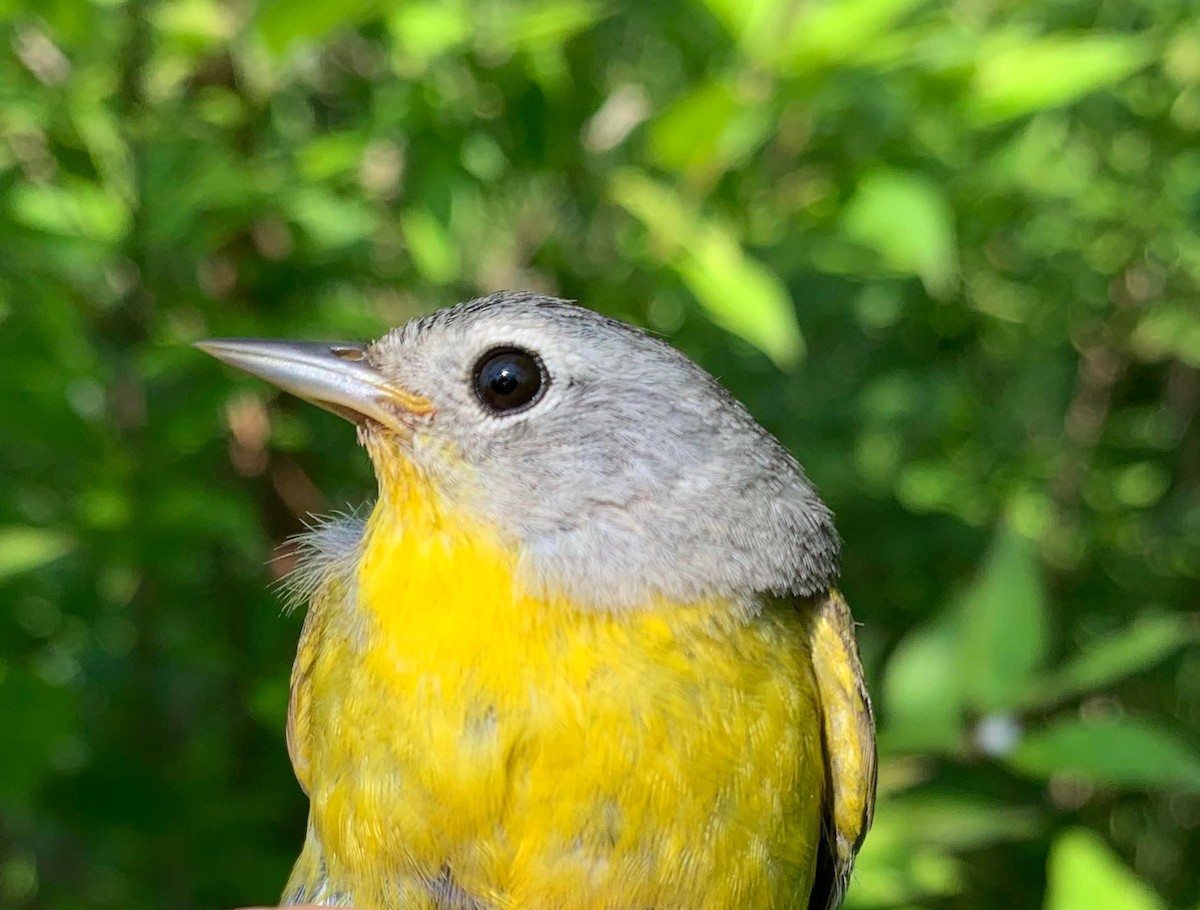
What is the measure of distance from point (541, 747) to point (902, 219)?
139 cm

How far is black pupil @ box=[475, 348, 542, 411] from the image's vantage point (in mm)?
1586

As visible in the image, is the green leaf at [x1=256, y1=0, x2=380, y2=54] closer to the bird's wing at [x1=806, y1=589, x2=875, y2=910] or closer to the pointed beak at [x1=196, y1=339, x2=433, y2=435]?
the pointed beak at [x1=196, y1=339, x2=433, y2=435]

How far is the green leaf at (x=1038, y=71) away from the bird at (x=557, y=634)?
102 cm

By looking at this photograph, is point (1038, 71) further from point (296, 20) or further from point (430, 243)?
point (296, 20)

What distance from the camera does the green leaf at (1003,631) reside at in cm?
230

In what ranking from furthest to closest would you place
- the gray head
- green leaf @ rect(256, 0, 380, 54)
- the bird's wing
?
green leaf @ rect(256, 0, 380, 54), the bird's wing, the gray head

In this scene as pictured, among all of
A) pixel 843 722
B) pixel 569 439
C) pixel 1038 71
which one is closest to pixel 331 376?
pixel 569 439

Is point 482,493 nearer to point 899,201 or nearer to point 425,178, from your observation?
point 425,178

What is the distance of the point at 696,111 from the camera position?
7.09 feet

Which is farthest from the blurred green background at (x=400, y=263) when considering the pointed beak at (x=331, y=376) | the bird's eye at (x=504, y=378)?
the bird's eye at (x=504, y=378)

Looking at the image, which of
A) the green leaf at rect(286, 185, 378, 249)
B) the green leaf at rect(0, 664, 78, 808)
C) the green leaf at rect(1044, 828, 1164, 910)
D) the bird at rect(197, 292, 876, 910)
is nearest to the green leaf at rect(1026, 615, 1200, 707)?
the green leaf at rect(1044, 828, 1164, 910)

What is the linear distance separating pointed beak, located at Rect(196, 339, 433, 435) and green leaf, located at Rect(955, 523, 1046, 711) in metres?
1.35

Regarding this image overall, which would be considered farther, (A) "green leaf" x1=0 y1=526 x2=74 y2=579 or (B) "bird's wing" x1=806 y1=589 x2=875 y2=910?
(A) "green leaf" x1=0 y1=526 x2=74 y2=579

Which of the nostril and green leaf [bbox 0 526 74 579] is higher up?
the nostril
